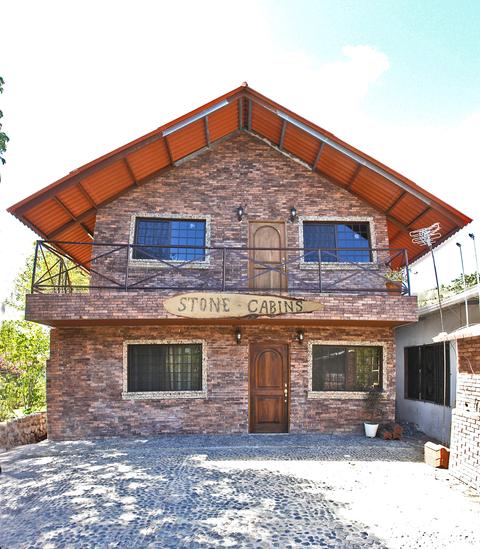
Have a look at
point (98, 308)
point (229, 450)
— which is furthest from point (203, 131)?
point (229, 450)

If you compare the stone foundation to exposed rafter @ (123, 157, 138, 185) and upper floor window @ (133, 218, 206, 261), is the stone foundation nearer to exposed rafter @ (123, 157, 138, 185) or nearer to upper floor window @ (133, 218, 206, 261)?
upper floor window @ (133, 218, 206, 261)

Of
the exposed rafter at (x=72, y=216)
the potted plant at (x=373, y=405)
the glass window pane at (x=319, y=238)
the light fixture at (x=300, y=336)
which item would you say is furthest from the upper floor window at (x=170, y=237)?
the potted plant at (x=373, y=405)

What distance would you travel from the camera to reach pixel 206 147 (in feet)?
36.7

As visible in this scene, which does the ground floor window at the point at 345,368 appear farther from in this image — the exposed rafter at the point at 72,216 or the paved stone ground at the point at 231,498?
the exposed rafter at the point at 72,216

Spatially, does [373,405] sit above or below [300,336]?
below

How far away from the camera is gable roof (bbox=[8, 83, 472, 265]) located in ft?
31.6

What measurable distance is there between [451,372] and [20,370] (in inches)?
504

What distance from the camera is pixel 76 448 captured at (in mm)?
8734

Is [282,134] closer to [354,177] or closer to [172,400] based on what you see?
[354,177]

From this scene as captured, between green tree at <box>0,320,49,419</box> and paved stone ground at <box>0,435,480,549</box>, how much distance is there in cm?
563

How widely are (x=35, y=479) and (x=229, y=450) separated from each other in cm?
344

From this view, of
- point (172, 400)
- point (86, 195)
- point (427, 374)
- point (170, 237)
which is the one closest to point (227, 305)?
point (172, 400)

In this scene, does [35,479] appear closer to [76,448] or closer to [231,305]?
[76,448]

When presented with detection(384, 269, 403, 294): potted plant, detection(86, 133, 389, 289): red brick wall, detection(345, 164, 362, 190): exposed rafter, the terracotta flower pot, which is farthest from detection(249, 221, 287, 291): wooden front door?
the terracotta flower pot
